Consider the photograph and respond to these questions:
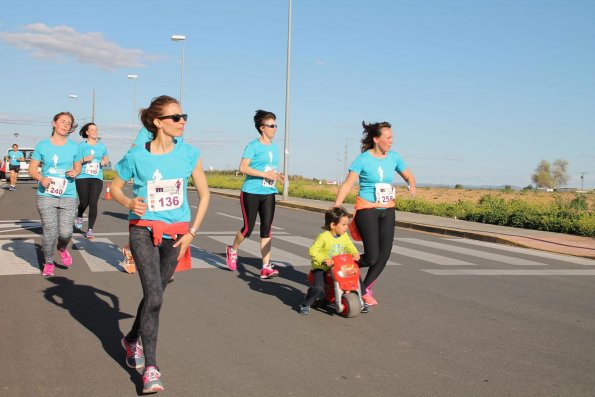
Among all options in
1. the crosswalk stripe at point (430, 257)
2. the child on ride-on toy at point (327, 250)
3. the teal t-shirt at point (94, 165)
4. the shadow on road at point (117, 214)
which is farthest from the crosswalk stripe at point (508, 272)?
the shadow on road at point (117, 214)

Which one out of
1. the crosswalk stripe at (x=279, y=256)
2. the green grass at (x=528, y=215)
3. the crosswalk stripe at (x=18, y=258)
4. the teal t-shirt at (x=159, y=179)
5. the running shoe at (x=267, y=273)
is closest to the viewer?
the teal t-shirt at (x=159, y=179)

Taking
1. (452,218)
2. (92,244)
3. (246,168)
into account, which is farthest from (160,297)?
(452,218)

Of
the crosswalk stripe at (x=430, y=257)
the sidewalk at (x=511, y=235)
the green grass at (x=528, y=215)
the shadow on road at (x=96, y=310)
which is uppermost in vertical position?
the green grass at (x=528, y=215)

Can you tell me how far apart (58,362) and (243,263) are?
513 cm

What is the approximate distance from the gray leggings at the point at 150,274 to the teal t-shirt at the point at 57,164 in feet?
14.1

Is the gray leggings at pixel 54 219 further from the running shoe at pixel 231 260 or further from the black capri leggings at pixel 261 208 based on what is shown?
the black capri leggings at pixel 261 208

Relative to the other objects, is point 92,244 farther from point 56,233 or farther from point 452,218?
point 452,218

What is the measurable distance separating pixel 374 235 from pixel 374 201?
0.35 m

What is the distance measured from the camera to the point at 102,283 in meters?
7.74

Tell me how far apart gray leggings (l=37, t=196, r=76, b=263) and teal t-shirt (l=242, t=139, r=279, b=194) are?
2.24 m

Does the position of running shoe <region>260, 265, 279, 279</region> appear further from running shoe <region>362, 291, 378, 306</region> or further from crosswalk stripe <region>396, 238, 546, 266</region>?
crosswalk stripe <region>396, 238, 546, 266</region>

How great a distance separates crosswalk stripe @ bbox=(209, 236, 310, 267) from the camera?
9.77 meters

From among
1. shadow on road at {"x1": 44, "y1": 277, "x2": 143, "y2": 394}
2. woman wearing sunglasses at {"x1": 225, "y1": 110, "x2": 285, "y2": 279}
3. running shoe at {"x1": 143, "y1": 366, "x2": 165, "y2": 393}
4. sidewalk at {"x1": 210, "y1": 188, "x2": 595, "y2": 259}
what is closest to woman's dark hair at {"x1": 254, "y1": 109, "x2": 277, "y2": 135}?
woman wearing sunglasses at {"x1": 225, "y1": 110, "x2": 285, "y2": 279}

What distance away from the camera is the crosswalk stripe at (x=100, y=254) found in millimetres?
8977
